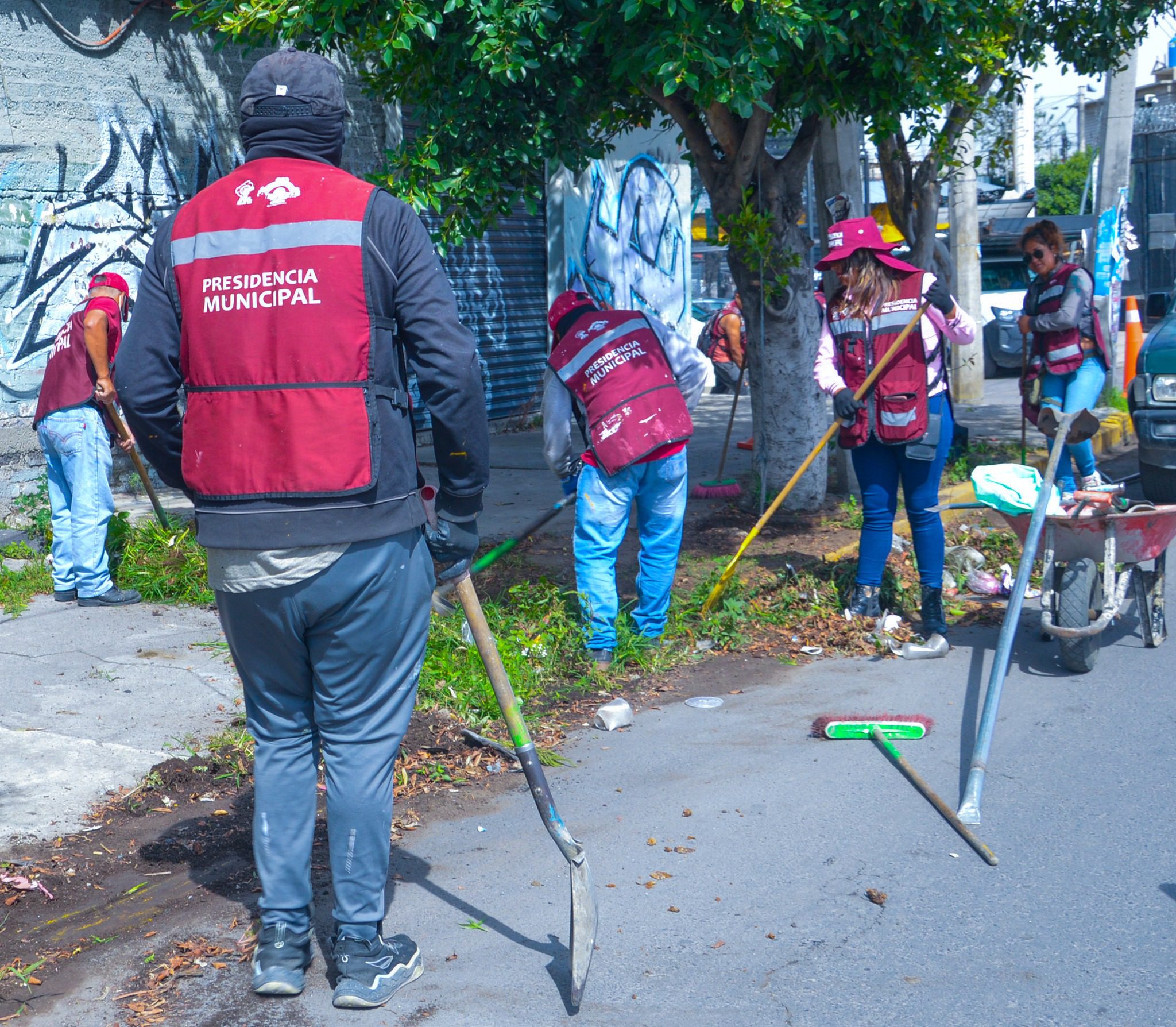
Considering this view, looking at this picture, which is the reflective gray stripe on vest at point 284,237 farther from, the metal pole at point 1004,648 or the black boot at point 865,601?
the black boot at point 865,601

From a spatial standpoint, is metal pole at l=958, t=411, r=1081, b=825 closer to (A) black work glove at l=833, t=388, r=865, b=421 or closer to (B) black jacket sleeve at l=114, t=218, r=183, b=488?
(A) black work glove at l=833, t=388, r=865, b=421

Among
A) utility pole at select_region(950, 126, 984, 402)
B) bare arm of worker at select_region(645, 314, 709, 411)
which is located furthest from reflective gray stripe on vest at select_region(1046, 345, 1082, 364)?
utility pole at select_region(950, 126, 984, 402)

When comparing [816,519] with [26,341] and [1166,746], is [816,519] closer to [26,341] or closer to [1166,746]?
[1166,746]

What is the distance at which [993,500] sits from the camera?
5578 millimetres

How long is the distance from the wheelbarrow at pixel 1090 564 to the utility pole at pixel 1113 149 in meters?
8.39

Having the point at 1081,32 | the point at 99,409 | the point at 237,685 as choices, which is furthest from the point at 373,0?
the point at 1081,32

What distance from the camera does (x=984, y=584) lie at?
22.6 feet

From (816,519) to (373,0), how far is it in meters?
4.35

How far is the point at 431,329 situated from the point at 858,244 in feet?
11.4

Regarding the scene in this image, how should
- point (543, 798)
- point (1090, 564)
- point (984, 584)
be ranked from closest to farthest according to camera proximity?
point (543, 798) < point (1090, 564) < point (984, 584)

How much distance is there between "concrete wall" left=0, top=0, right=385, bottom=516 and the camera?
26.9 feet

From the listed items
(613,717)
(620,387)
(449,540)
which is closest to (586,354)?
(620,387)

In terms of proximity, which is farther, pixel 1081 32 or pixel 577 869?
pixel 1081 32

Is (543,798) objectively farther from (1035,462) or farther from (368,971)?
(1035,462)
